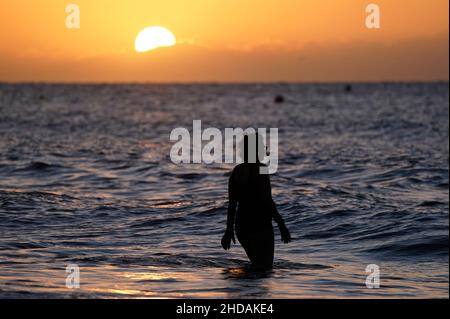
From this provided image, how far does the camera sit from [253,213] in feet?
35.8

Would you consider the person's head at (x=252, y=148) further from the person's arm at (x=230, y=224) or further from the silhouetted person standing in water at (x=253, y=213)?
the person's arm at (x=230, y=224)

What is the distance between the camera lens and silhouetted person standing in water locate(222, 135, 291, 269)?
10.8m

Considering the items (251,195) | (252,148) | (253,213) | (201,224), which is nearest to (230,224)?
(253,213)

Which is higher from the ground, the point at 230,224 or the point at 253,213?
the point at 253,213

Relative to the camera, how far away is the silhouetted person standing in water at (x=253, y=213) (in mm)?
10812

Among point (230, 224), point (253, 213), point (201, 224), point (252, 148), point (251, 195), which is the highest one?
point (252, 148)

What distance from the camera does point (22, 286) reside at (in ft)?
30.5

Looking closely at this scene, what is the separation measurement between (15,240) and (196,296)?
16.3 ft

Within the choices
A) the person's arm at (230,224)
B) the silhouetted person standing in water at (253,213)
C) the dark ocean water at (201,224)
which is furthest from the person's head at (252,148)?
the dark ocean water at (201,224)

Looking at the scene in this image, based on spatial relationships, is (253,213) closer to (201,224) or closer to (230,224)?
(230,224)

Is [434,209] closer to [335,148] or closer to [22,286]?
[22,286]

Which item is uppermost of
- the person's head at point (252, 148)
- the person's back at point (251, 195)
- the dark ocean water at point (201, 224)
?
the person's head at point (252, 148)

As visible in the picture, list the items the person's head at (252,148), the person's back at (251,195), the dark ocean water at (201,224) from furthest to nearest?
the person's back at (251,195)
the person's head at (252,148)
the dark ocean water at (201,224)
